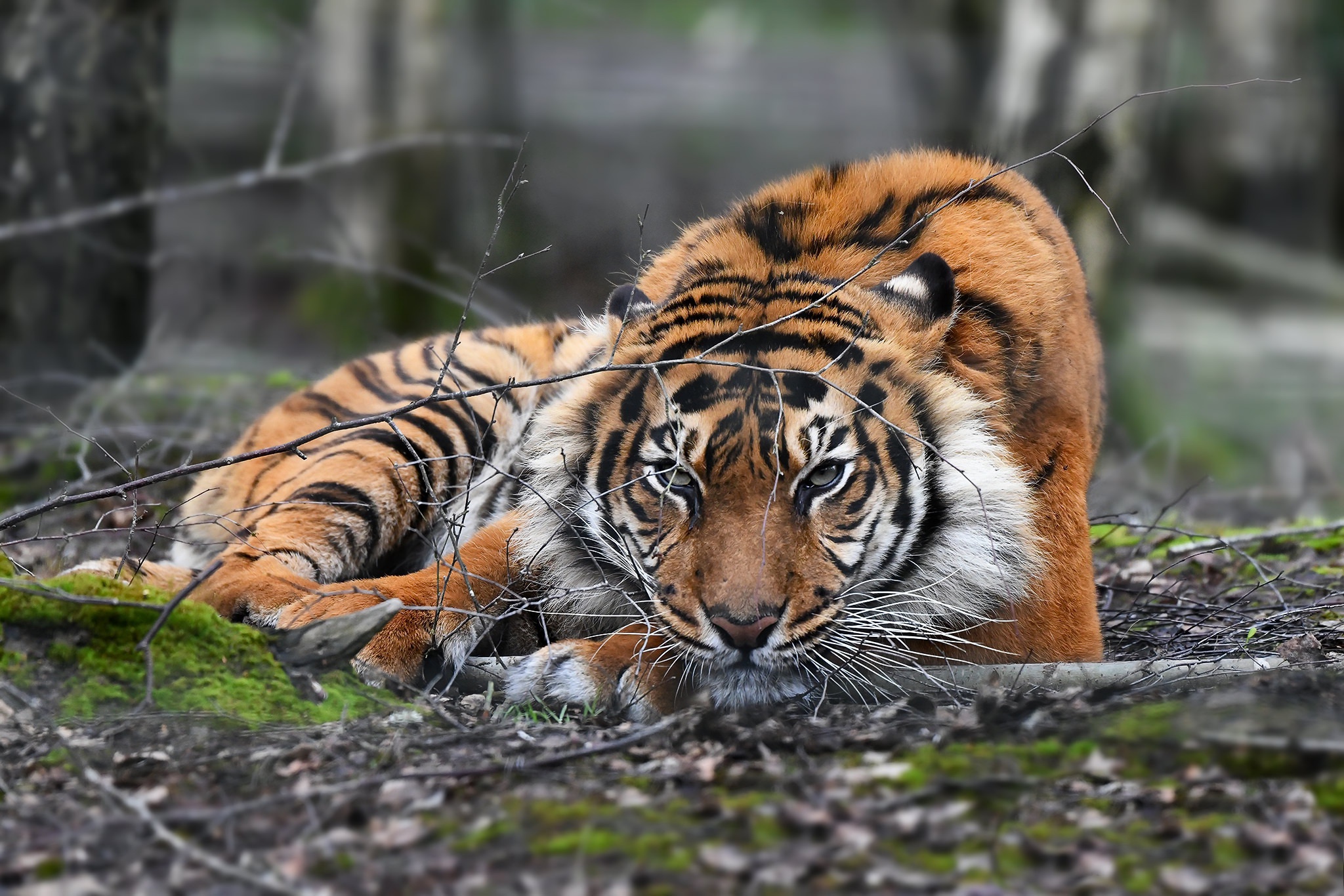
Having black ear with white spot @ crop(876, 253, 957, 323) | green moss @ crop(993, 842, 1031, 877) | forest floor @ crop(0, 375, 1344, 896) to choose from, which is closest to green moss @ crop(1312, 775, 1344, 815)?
forest floor @ crop(0, 375, 1344, 896)

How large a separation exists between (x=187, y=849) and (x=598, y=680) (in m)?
1.29

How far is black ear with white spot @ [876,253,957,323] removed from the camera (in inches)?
134

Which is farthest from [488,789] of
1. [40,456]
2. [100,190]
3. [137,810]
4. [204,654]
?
[100,190]

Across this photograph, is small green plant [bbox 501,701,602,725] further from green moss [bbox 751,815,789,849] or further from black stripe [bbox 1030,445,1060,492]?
black stripe [bbox 1030,445,1060,492]

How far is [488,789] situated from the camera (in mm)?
2717

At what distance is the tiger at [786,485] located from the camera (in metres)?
3.21

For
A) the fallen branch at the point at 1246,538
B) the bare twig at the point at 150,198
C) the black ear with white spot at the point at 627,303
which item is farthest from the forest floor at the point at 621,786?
the bare twig at the point at 150,198

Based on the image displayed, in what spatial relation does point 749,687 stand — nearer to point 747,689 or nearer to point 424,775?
point 747,689

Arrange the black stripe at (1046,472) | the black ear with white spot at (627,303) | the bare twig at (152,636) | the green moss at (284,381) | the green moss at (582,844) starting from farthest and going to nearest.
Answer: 1. the green moss at (284,381)
2. the black ear with white spot at (627,303)
3. the black stripe at (1046,472)
4. the bare twig at (152,636)
5. the green moss at (582,844)

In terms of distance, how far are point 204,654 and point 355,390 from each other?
66.7 inches

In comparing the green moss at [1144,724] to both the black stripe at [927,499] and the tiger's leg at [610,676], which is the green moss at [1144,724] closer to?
the black stripe at [927,499]

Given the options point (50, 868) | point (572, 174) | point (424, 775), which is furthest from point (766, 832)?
point (572, 174)

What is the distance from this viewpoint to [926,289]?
3.46 meters

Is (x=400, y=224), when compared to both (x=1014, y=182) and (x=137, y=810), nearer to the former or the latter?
(x=1014, y=182)
